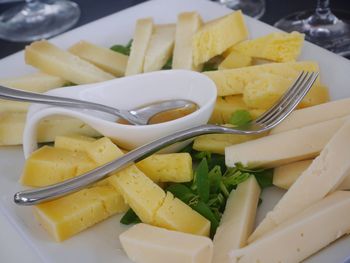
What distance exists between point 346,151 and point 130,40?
862mm

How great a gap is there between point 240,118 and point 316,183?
0.91ft

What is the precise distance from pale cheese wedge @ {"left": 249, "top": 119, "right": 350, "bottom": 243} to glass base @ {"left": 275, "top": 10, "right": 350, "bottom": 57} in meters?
0.79

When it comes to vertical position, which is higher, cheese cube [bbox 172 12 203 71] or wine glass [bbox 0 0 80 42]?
cheese cube [bbox 172 12 203 71]

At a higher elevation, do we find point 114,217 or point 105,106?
point 105,106

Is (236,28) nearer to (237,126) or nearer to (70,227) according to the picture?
(237,126)

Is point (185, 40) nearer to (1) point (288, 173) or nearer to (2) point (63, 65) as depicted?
(2) point (63, 65)

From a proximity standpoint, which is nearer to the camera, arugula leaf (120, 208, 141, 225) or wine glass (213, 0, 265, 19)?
arugula leaf (120, 208, 141, 225)

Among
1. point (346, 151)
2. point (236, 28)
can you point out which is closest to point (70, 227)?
point (346, 151)

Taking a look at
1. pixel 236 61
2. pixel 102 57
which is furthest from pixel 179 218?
pixel 102 57

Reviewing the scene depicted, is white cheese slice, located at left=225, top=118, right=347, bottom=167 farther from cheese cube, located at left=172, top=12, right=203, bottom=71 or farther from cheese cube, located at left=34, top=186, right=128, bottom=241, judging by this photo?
cheese cube, located at left=172, top=12, right=203, bottom=71

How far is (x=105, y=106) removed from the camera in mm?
1340

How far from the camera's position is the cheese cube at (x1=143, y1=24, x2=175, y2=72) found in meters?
1.55

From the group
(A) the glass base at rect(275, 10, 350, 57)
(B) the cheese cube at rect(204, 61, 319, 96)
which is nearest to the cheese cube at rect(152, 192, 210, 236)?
(B) the cheese cube at rect(204, 61, 319, 96)

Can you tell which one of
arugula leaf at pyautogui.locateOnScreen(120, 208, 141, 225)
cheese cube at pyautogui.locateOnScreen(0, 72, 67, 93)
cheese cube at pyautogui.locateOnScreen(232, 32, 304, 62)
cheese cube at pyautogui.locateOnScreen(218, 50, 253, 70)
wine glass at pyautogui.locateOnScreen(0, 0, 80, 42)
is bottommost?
wine glass at pyautogui.locateOnScreen(0, 0, 80, 42)
